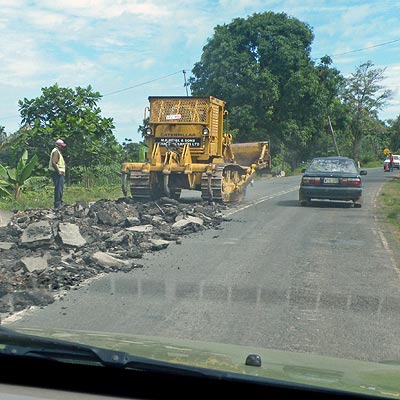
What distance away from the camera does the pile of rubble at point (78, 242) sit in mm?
8891

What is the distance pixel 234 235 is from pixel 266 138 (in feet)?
106

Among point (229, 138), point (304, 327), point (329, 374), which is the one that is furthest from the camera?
point (229, 138)

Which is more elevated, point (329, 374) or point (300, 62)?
point (300, 62)

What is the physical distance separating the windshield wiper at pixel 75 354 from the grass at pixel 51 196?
51.1 ft

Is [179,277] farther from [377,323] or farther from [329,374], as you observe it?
[329,374]

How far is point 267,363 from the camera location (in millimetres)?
3502

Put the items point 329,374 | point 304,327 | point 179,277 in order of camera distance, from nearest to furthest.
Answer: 1. point 329,374
2. point 304,327
3. point 179,277

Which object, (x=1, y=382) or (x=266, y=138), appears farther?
(x=266, y=138)

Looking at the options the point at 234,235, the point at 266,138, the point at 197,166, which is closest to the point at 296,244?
the point at 234,235

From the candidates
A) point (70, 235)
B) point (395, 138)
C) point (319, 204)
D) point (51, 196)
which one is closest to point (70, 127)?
point (51, 196)

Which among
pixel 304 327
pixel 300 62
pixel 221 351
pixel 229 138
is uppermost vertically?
pixel 300 62

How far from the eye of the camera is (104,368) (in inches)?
119

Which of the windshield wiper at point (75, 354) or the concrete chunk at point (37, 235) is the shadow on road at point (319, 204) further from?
the windshield wiper at point (75, 354)

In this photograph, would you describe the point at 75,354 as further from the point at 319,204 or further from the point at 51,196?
the point at 51,196
